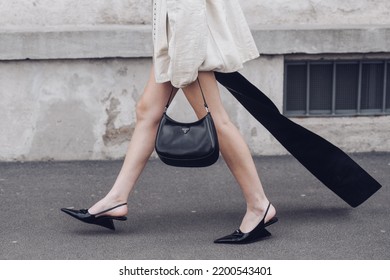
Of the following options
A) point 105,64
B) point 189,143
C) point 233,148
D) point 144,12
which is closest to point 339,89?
point 144,12

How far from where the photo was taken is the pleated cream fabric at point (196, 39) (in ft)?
15.5

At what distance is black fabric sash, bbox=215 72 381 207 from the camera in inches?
217

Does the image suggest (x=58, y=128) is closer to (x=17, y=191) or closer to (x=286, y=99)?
(x=17, y=191)

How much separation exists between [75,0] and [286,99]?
174 centimetres

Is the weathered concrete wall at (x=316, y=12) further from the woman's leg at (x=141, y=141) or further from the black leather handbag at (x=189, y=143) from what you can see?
the black leather handbag at (x=189, y=143)

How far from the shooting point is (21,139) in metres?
7.06

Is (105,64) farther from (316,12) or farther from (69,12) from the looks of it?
(316,12)

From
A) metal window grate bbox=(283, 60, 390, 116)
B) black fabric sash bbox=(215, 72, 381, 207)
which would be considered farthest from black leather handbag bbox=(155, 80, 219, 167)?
metal window grate bbox=(283, 60, 390, 116)

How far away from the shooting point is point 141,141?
5.26 m

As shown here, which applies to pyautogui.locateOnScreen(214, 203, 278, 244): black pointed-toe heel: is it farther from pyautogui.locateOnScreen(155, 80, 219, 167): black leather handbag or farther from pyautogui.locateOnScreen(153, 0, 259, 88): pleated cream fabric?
pyautogui.locateOnScreen(153, 0, 259, 88): pleated cream fabric

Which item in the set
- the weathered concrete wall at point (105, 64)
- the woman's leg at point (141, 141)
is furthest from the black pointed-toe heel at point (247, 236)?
the weathered concrete wall at point (105, 64)

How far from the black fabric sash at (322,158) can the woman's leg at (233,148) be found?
1.33 feet

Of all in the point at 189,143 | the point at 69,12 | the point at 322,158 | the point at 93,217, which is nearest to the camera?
the point at 189,143

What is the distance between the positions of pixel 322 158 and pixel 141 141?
1.08 metres
